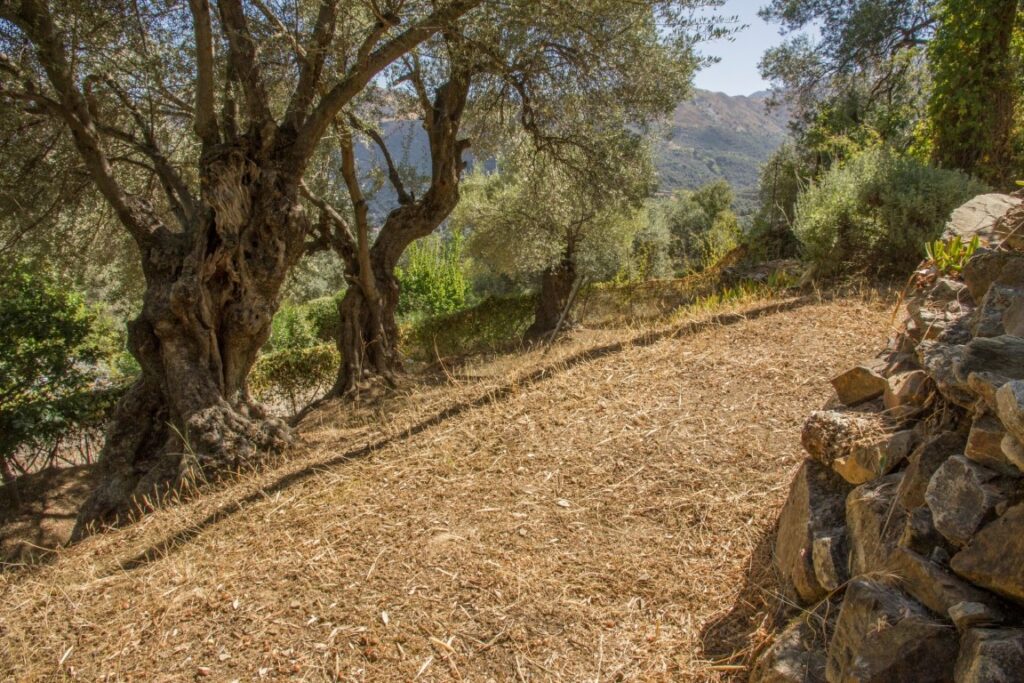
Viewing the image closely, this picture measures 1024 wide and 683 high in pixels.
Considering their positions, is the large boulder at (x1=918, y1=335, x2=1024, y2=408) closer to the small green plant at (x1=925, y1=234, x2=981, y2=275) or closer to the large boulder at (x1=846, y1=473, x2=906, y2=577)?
the large boulder at (x1=846, y1=473, x2=906, y2=577)

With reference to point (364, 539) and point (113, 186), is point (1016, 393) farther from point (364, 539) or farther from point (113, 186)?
point (113, 186)

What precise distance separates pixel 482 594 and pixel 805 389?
269cm

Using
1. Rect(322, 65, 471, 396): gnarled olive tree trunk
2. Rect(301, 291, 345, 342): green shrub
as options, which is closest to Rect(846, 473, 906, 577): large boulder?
Rect(322, 65, 471, 396): gnarled olive tree trunk

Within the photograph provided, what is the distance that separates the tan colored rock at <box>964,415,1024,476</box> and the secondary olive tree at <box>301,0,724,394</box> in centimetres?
481

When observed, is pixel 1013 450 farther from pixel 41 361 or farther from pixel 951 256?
pixel 41 361

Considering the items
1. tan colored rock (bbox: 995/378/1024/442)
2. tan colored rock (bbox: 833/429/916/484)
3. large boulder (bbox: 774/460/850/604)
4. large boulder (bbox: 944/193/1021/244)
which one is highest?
large boulder (bbox: 944/193/1021/244)

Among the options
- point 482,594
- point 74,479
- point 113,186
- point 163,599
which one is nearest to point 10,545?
point 74,479

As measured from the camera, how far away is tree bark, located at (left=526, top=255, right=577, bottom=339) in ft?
40.2

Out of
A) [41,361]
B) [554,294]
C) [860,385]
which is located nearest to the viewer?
[860,385]

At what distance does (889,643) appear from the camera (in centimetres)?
170

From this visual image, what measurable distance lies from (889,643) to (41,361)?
33.3 ft

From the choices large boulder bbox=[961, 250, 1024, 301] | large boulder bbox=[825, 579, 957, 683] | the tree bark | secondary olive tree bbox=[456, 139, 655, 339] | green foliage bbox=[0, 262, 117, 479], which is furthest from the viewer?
Result: the tree bark

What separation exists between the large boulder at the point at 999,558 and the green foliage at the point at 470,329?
37.5 feet

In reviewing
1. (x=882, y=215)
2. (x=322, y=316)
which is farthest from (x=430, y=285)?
(x=882, y=215)
